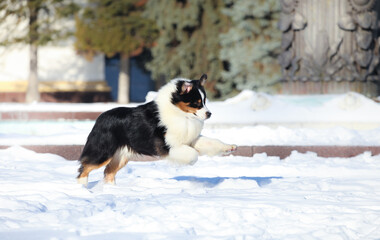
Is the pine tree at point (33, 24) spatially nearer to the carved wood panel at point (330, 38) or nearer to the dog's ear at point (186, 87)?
the carved wood panel at point (330, 38)

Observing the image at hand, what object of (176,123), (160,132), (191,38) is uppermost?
(191,38)

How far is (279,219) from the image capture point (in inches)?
189

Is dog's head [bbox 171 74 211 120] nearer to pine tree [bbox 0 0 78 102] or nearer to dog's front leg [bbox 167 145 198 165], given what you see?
dog's front leg [bbox 167 145 198 165]

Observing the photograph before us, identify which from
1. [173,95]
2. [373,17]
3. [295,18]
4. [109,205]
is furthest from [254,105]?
[109,205]

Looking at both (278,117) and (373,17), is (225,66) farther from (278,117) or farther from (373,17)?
(278,117)

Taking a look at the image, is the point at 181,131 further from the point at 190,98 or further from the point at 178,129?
the point at 190,98

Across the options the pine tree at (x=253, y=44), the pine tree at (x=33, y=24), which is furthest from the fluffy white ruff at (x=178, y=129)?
the pine tree at (x=33, y=24)

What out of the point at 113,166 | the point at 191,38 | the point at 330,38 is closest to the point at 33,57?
the point at 191,38

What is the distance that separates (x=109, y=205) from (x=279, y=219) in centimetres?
137

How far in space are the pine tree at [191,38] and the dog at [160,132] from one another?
14.3m

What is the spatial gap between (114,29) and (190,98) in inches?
635

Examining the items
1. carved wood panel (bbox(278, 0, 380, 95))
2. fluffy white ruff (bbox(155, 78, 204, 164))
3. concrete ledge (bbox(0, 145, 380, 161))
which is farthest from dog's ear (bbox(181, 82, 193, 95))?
carved wood panel (bbox(278, 0, 380, 95))

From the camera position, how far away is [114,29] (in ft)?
70.4

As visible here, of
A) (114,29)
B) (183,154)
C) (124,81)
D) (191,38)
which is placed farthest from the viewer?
(124,81)
